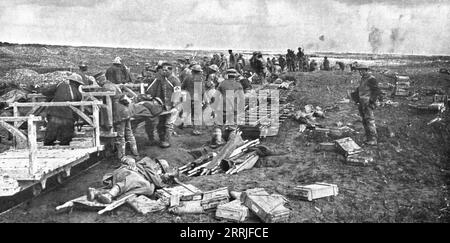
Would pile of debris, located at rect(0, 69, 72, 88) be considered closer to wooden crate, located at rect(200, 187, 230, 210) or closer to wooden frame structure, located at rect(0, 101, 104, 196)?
wooden frame structure, located at rect(0, 101, 104, 196)

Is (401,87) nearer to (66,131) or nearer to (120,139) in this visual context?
(120,139)

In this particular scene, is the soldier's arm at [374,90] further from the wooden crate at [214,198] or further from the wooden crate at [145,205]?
the wooden crate at [145,205]

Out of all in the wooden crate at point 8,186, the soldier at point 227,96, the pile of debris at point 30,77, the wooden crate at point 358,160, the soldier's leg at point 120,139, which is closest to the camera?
the wooden crate at point 8,186

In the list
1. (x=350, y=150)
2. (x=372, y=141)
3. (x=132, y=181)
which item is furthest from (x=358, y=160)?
(x=132, y=181)

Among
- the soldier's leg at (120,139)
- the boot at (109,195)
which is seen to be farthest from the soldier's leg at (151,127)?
the boot at (109,195)

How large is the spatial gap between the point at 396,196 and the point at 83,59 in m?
15.8

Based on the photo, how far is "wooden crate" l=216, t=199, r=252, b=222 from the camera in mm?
5484

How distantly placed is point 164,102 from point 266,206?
398 cm

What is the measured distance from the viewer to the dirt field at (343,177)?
5715mm

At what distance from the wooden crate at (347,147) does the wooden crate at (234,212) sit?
274 centimetres

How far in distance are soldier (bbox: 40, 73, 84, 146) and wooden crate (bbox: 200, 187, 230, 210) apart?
3.15 m

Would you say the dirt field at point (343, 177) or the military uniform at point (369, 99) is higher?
the military uniform at point (369, 99)

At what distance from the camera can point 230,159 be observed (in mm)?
7586

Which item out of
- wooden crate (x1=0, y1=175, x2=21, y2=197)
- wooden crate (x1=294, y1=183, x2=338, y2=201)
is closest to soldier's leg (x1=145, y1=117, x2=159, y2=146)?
wooden crate (x1=0, y1=175, x2=21, y2=197)
